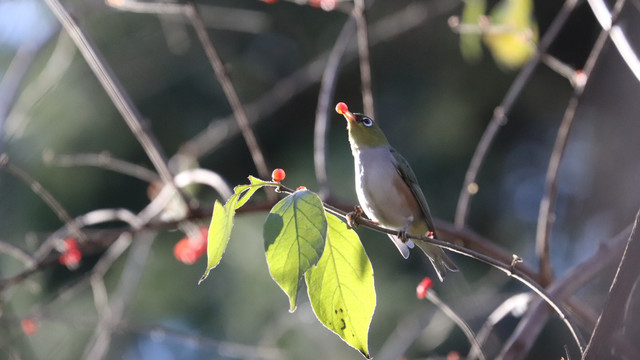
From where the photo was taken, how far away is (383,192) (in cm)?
254

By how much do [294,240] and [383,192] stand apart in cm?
133

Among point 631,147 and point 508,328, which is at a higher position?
point 631,147

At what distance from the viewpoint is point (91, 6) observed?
439 cm

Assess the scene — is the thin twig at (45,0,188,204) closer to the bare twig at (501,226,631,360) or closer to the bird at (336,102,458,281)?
the bird at (336,102,458,281)

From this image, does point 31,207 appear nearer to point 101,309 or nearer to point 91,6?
point 91,6

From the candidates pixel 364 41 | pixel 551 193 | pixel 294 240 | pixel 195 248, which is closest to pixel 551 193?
pixel 551 193

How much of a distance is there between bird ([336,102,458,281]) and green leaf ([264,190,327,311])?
1.20m

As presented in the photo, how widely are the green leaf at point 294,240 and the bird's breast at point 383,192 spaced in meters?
1.27

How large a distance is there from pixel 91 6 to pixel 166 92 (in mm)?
3478

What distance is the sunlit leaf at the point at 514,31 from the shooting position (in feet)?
8.79

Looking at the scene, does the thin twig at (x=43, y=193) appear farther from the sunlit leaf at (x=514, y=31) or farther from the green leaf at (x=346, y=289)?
the sunlit leaf at (x=514, y=31)

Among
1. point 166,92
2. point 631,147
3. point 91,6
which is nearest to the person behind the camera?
point 91,6

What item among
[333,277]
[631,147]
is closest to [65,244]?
[333,277]

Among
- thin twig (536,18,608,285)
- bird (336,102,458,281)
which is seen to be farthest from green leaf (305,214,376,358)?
thin twig (536,18,608,285)
